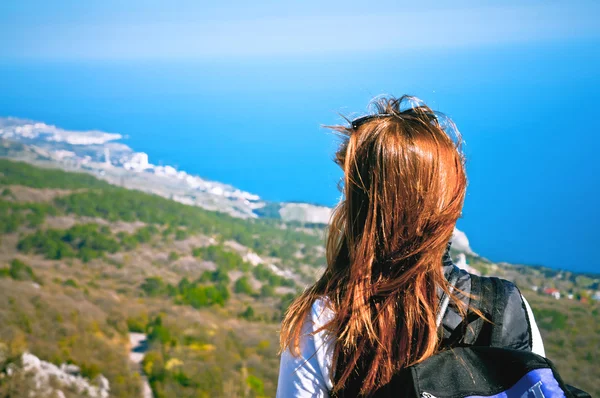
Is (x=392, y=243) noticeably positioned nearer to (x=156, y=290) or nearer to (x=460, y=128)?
(x=156, y=290)

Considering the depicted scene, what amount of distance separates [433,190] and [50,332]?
7.94 m

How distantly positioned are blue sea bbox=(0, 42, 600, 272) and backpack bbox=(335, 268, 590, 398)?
1.67 ft

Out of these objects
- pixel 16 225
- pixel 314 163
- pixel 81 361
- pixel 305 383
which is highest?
pixel 314 163

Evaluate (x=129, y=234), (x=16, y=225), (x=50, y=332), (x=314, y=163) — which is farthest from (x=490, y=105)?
(x=50, y=332)

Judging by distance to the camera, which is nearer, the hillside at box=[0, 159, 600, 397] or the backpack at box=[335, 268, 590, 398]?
the backpack at box=[335, 268, 590, 398]

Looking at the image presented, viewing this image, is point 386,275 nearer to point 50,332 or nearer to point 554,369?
point 554,369

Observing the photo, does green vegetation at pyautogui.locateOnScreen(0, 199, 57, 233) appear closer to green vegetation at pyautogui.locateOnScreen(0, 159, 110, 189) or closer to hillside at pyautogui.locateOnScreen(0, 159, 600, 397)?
hillside at pyautogui.locateOnScreen(0, 159, 600, 397)

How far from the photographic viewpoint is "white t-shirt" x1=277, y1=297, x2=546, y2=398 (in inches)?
33.8

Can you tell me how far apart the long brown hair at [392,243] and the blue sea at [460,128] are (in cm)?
22

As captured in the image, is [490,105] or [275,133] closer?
[490,105]

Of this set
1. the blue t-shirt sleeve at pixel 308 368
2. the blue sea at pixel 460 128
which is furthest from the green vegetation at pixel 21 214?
the blue t-shirt sleeve at pixel 308 368

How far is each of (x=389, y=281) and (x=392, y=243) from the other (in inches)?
2.9

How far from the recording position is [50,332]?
24.0 ft

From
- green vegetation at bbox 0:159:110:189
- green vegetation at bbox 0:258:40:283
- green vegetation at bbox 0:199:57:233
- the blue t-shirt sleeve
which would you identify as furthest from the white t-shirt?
green vegetation at bbox 0:159:110:189
